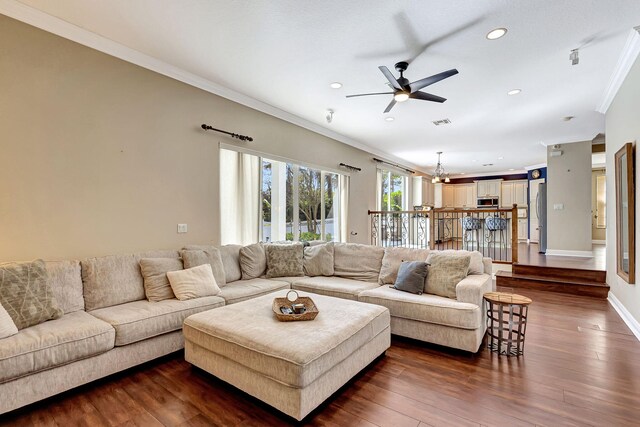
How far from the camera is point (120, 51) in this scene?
10.6 feet

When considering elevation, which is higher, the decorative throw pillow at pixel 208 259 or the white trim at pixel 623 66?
the white trim at pixel 623 66

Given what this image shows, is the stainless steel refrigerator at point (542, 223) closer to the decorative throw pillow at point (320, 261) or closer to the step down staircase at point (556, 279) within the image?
the step down staircase at point (556, 279)

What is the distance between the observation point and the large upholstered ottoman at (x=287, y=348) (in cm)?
192

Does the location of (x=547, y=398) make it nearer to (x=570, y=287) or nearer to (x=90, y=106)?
(x=570, y=287)

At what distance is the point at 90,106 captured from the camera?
121 inches

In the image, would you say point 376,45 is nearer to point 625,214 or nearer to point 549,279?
point 625,214

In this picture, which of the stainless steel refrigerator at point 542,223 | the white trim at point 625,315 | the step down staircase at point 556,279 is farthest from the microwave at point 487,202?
the white trim at point 625,315

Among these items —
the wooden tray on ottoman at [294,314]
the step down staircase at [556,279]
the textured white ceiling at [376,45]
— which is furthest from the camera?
the step down staircase at [556,279]

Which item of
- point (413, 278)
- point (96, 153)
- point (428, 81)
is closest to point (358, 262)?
point (413, 278)

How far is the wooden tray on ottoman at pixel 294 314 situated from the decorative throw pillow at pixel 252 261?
1419mm

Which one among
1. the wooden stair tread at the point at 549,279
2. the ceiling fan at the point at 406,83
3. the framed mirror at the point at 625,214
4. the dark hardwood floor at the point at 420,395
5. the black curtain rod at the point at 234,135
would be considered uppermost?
the ceiling fan at the point at 406,83

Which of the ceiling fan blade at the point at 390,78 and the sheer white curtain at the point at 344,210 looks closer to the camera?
the ceiling fan blade at the point at 390,78

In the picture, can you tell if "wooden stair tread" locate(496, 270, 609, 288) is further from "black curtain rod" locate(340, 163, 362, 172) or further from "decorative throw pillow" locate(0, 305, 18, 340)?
"decorative throw pillow" locate(0, 305, 18, 340)

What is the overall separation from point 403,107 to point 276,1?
9.80 feet
